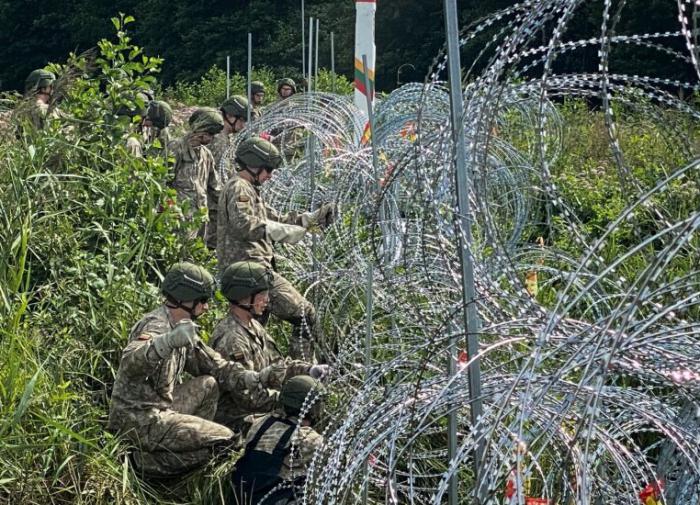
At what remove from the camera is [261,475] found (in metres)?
5.53

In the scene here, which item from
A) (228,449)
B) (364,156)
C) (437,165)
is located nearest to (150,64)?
(364,156)

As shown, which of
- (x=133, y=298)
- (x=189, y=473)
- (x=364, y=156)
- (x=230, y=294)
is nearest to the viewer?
(x=189, y=473)

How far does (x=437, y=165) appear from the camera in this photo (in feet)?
13.4

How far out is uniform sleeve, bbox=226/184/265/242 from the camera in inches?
320

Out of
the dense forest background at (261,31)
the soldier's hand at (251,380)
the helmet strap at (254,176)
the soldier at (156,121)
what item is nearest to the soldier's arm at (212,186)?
the soldier at (156,121)

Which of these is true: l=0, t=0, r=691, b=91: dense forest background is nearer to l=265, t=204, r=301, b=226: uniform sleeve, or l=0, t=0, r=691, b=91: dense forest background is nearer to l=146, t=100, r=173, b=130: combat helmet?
l=146, t=100, r=173, b=130: combat helmet

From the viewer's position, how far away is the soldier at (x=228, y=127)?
11477mm

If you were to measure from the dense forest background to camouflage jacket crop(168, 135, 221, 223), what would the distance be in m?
12.1

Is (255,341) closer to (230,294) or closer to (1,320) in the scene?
(230,294)

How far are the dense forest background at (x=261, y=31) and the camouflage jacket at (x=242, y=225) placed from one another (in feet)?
45.4

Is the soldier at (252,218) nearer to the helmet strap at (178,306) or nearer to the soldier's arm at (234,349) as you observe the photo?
the soldier's arm at (234,349)

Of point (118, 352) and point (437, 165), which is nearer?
point (437, 165)

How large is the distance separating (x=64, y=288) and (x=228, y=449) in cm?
177

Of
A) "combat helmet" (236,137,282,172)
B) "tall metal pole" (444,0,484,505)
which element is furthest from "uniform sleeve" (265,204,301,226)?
"tall metal pole" (444,0,484,505)
